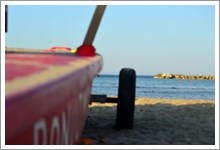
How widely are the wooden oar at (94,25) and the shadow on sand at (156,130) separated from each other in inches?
48.6

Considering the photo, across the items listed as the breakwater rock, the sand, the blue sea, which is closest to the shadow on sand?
the sand

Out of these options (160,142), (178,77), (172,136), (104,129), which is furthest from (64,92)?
(178,77)

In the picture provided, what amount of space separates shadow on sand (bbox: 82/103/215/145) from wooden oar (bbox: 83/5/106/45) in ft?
4.05

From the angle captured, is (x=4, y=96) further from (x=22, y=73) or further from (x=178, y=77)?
(x=178, y=77)

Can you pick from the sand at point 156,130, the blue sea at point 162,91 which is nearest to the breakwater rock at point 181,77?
the blue sea at point 162,91

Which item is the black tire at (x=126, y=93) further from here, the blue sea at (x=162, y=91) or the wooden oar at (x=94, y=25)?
the blue sea at (x=162, y=91)

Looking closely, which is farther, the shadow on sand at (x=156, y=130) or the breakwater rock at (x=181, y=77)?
the breakwater rock at (x=181, y=77)

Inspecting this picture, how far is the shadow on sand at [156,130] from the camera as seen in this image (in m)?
3.60

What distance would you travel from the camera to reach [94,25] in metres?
2.58

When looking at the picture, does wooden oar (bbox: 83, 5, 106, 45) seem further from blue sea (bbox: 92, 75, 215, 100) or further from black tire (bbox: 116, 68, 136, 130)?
blue sea (bbox: 92, 75, 215, 100)

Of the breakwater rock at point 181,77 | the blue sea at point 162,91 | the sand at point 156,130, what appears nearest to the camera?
the sand at point 156,130

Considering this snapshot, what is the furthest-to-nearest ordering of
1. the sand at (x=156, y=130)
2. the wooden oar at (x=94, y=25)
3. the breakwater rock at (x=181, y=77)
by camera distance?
the breakwater rock at (x=181, y=77), the sand at (x=156, y=130), the wooden oar at (x=94, y=25)

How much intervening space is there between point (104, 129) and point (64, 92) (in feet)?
11.1

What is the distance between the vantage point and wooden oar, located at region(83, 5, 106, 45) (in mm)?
2504
